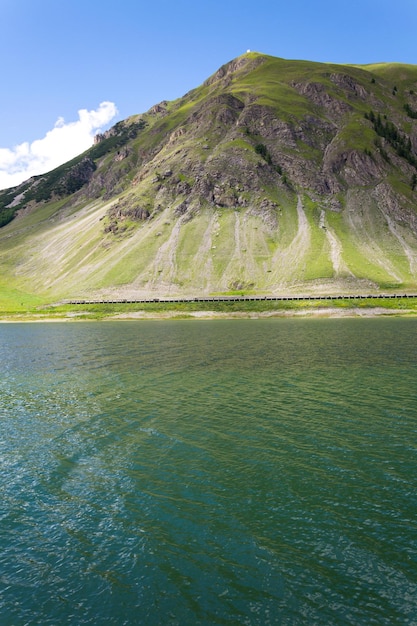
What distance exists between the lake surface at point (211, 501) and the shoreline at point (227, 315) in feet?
279

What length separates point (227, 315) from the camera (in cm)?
13300

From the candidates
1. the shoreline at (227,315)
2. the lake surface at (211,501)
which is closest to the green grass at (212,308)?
the shoreline at (227,315)

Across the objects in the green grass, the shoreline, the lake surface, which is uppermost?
the green grass

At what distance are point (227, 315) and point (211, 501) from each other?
114 meters

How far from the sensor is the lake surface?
13.1 m

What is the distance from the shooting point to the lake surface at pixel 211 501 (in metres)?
13.1

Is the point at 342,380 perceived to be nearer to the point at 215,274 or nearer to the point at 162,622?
the point at 162,622

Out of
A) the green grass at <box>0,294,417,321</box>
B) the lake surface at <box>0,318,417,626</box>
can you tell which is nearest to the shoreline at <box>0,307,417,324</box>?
the green grass at <box>0,294,417,321</box>

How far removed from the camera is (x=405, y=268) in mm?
164125

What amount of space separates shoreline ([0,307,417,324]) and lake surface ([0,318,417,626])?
8499cm

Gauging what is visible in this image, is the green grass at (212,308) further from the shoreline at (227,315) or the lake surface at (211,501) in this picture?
the lake surface at (211,501)

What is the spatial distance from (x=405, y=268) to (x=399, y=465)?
518 feet

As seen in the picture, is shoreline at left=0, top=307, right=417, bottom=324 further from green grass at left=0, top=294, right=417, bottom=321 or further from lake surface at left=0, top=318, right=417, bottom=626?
lake surface at left=0, top=318, right=417, bottom=626

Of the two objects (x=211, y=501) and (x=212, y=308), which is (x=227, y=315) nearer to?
(x=212, y=308)
